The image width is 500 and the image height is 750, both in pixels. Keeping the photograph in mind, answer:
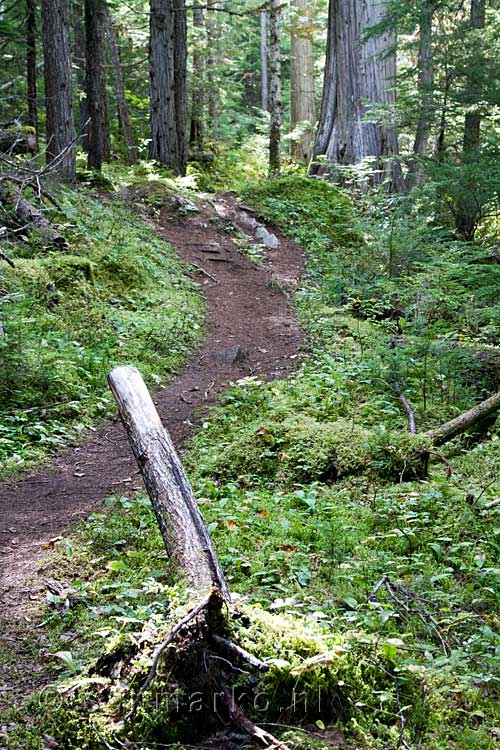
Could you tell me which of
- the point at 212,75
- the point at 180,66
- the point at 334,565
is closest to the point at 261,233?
the point at 180,66

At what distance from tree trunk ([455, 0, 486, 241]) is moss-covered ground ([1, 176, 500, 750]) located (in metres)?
2.47

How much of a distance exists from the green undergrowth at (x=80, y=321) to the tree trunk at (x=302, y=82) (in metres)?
13.1

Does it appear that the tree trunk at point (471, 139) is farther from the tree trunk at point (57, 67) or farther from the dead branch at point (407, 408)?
the tree trunk at point (57, 67)

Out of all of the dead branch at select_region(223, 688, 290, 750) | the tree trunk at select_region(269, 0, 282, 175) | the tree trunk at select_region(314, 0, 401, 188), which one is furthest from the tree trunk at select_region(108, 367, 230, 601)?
the tree trunk at select_region(269, 0, 282, 175)

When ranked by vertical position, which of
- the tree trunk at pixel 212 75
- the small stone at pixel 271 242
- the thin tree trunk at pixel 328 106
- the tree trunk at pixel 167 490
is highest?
the tree trunk at pixel 212 75

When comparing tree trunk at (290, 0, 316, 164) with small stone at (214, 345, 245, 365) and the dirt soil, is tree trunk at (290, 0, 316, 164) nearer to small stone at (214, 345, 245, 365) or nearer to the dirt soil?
the dirt soil

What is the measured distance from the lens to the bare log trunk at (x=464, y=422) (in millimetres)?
6000

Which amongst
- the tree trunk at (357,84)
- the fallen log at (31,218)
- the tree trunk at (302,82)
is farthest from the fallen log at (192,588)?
the tree trunk at (302,82)

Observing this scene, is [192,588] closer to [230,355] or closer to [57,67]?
[230,355]

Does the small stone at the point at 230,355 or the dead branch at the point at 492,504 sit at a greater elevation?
the dead branch at the point at 492,504

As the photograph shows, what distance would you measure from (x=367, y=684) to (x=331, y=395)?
15.3 ft

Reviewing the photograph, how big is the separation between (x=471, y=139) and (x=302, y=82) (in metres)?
16.4

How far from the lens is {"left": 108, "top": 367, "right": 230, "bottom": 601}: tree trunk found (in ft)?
11.1

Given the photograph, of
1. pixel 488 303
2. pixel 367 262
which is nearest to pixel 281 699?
pixel 488 303
